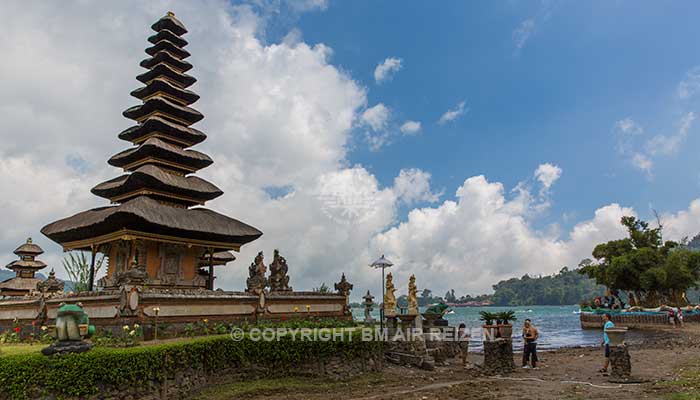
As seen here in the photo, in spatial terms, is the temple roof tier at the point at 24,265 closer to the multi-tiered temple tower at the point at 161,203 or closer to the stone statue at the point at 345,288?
the multi-tiered temple tower at the point at 161,203

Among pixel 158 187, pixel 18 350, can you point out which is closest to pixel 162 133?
pixel 158 187

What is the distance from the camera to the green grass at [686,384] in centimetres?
1193

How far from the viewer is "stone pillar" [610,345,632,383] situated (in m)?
15.7

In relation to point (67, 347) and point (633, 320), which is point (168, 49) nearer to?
point (67, 347)

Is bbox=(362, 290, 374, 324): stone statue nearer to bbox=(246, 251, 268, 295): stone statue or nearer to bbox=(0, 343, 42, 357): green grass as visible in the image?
bbox=(246, 251, 268, 295): stone statue

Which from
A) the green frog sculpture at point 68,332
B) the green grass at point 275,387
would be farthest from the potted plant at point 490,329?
the green frog sculpture at point 68,332

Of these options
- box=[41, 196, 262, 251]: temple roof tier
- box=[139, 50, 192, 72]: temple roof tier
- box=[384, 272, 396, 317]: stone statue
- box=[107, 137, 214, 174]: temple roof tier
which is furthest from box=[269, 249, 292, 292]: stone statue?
box=[139, 50, 192, 72]: temple roof tier

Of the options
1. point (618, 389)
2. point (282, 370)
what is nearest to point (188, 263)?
point (282, 370)

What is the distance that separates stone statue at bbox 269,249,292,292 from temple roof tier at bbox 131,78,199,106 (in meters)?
12.6

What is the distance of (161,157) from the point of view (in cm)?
2647

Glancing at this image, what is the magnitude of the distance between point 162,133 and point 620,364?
991 inches

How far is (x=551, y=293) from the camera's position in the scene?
596 ft

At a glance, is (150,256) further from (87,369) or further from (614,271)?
(614,271)

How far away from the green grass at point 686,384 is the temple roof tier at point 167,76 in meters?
29.3
